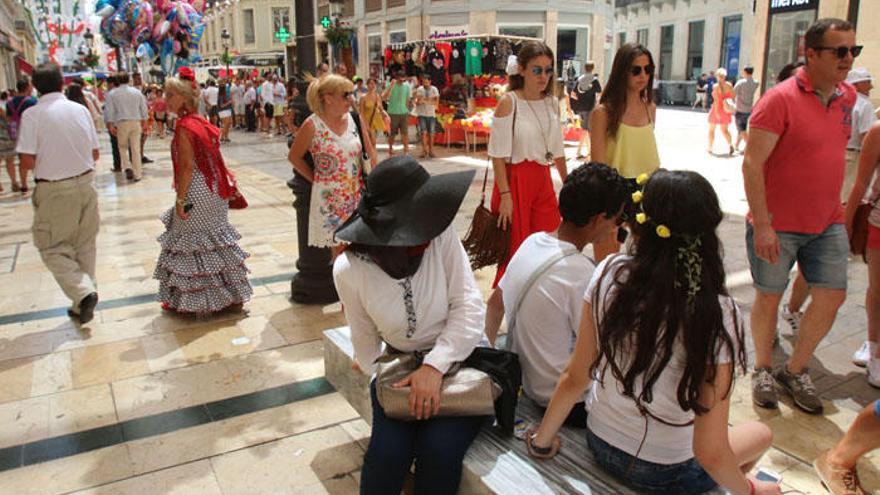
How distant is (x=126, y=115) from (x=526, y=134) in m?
9.31

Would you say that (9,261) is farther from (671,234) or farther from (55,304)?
(671,234)

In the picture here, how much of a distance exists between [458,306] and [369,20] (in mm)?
30436

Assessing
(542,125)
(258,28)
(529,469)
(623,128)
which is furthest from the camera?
(258,28)

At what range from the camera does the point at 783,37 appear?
14.6 meters

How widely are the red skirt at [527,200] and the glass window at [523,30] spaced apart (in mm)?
22991

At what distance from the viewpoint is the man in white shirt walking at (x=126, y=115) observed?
11062 millimetres

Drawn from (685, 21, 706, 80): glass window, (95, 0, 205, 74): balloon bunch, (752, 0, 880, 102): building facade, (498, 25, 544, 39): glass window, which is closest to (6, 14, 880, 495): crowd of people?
(752, 0, 880, 102): building facade

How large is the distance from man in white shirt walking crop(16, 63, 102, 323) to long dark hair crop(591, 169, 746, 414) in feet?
13.7

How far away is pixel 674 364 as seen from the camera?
1.79 meters

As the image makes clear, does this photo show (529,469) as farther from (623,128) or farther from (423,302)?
(623,128)

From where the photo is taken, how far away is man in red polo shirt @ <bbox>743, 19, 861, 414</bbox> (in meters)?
3.15

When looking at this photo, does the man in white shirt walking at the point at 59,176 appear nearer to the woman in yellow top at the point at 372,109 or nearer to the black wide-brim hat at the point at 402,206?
the black wide-brim hat at the point at 402,206

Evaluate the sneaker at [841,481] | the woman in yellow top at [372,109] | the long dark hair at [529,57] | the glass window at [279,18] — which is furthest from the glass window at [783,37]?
the glass window at [279,18]

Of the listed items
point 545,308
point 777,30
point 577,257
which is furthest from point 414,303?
point 777,30
